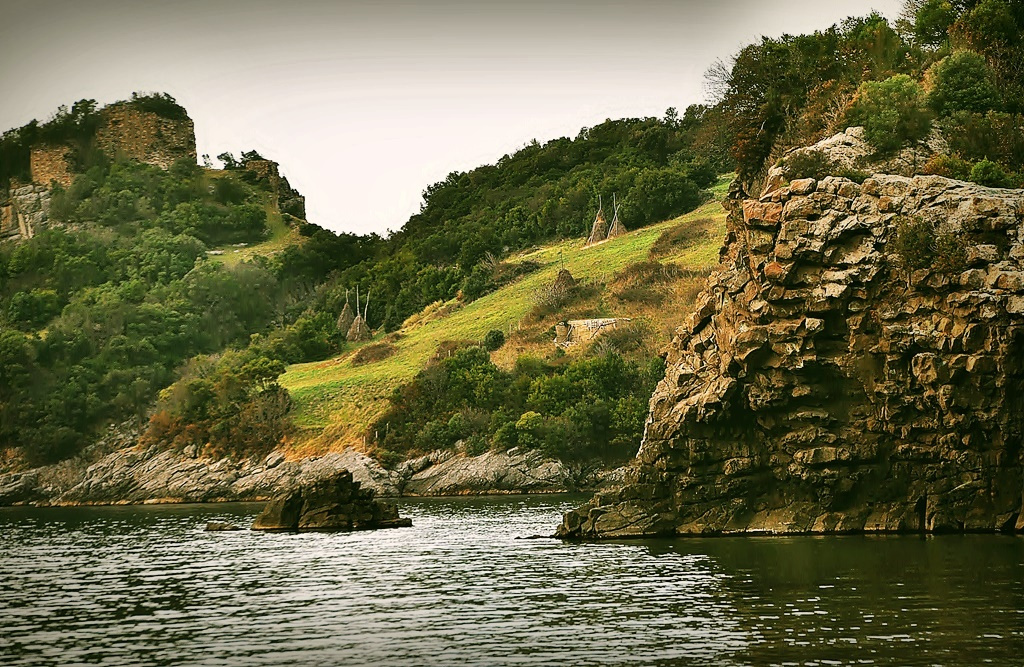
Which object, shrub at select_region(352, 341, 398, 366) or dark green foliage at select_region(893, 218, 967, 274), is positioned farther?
shrub at select_region(352, 341, 398, 366)

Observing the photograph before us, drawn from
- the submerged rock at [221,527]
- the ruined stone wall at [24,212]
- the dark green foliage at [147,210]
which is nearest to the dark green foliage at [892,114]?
the submerged rock at [221,527]

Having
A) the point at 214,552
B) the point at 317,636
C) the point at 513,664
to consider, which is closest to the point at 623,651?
the point at 513,664

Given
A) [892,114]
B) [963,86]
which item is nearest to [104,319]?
[892,114]

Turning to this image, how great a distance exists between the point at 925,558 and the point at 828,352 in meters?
13.2

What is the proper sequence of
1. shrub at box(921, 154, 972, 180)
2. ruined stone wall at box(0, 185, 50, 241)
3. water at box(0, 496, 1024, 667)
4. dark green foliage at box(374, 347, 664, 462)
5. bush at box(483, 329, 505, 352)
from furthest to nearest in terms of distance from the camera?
1. ruined stone wall at box(0, 185, 50, 241)
2. bush at box(483, 329, 505, 352)
3. dark green foliage at box(374, 347, 664, 462)
4. shrub at box(921, 154, 972, 180)
5. water at box(0, 496, 1024, 667)

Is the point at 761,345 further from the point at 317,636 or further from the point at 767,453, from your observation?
the point at 317,636

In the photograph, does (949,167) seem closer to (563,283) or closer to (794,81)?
(794,81)

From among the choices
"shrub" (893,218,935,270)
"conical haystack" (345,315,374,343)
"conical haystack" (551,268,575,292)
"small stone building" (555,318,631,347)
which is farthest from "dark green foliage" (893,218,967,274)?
"conical haystack" (345,315,374,343)

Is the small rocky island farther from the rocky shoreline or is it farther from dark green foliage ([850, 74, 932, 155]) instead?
dark green foliage ([850, 74, 932, 155])

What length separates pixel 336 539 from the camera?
61938 millimetres

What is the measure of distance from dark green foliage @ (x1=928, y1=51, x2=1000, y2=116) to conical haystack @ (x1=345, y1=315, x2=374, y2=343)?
89125mm

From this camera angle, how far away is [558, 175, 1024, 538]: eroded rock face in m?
50.6

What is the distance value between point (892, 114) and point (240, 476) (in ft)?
216

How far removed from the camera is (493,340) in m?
123
